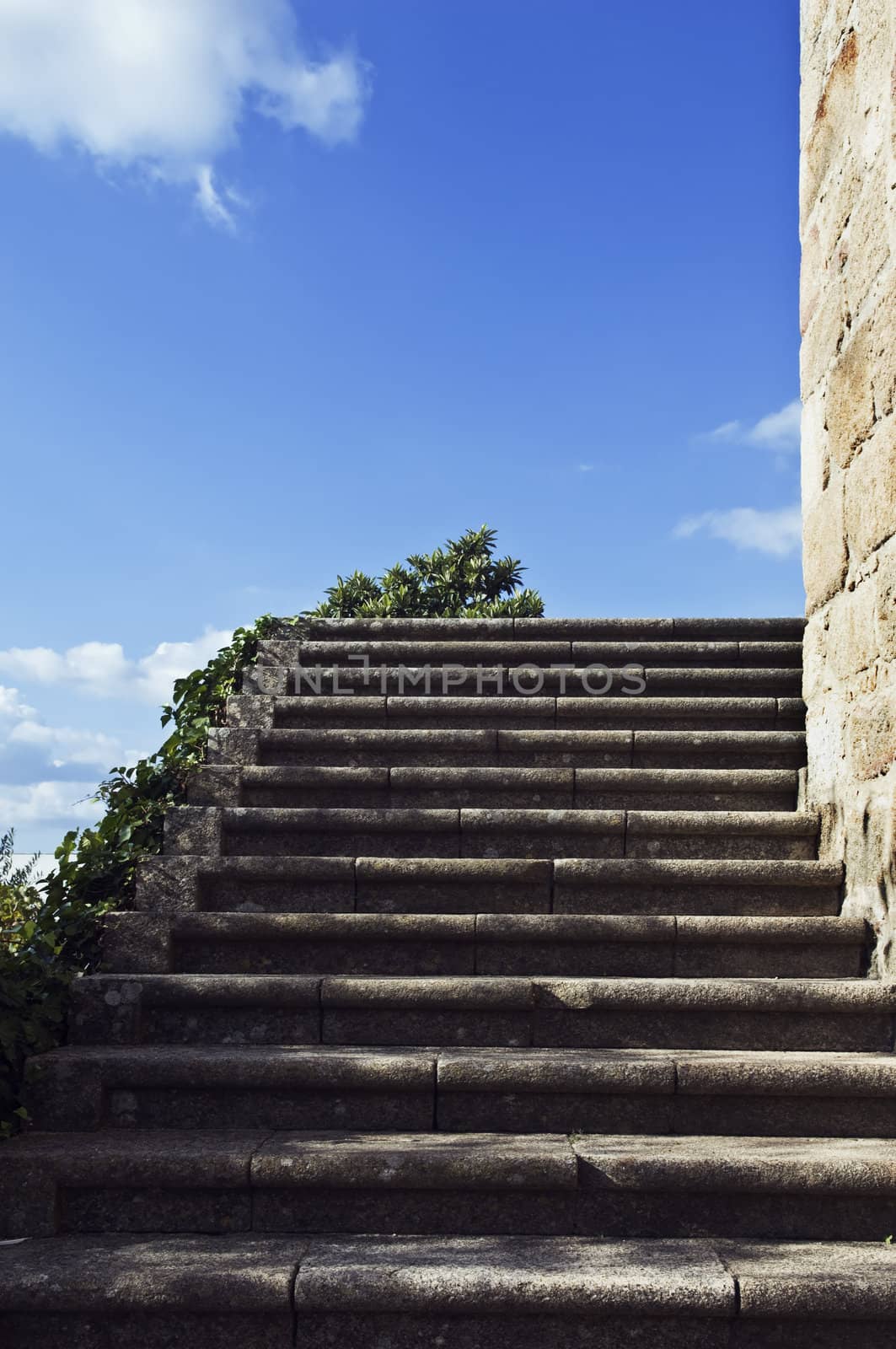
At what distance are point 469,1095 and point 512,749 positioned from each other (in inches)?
76.1

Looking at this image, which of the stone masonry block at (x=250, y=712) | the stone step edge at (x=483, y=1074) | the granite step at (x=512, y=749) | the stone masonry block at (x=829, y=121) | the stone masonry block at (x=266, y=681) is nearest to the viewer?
the stone step edge at (x=483, y=1074)

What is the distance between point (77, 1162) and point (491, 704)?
2.80 m

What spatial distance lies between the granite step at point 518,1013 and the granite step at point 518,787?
1.17m

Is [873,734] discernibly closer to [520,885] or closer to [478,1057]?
[520,885]

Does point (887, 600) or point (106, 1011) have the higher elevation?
point (887, 600)

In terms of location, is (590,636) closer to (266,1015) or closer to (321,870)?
(321,870)

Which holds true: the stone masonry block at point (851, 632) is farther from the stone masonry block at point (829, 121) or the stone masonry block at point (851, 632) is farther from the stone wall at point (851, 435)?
the stone masonry block at point (829, 121)

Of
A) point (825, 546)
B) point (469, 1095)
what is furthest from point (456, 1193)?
point (825, 546)

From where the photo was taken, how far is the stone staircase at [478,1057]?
8.62 ft

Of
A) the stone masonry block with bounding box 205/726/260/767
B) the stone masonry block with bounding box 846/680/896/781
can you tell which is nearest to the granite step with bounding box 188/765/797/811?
the stone masonry block with bounding box 205/726/260/767

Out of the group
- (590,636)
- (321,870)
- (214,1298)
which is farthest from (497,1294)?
(590,636)

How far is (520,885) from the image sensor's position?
4.18 meters

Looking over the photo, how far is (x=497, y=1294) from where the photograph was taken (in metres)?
2.58

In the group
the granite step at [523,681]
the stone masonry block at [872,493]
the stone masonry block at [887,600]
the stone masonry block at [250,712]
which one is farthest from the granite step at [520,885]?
the granite step at [523,681]
